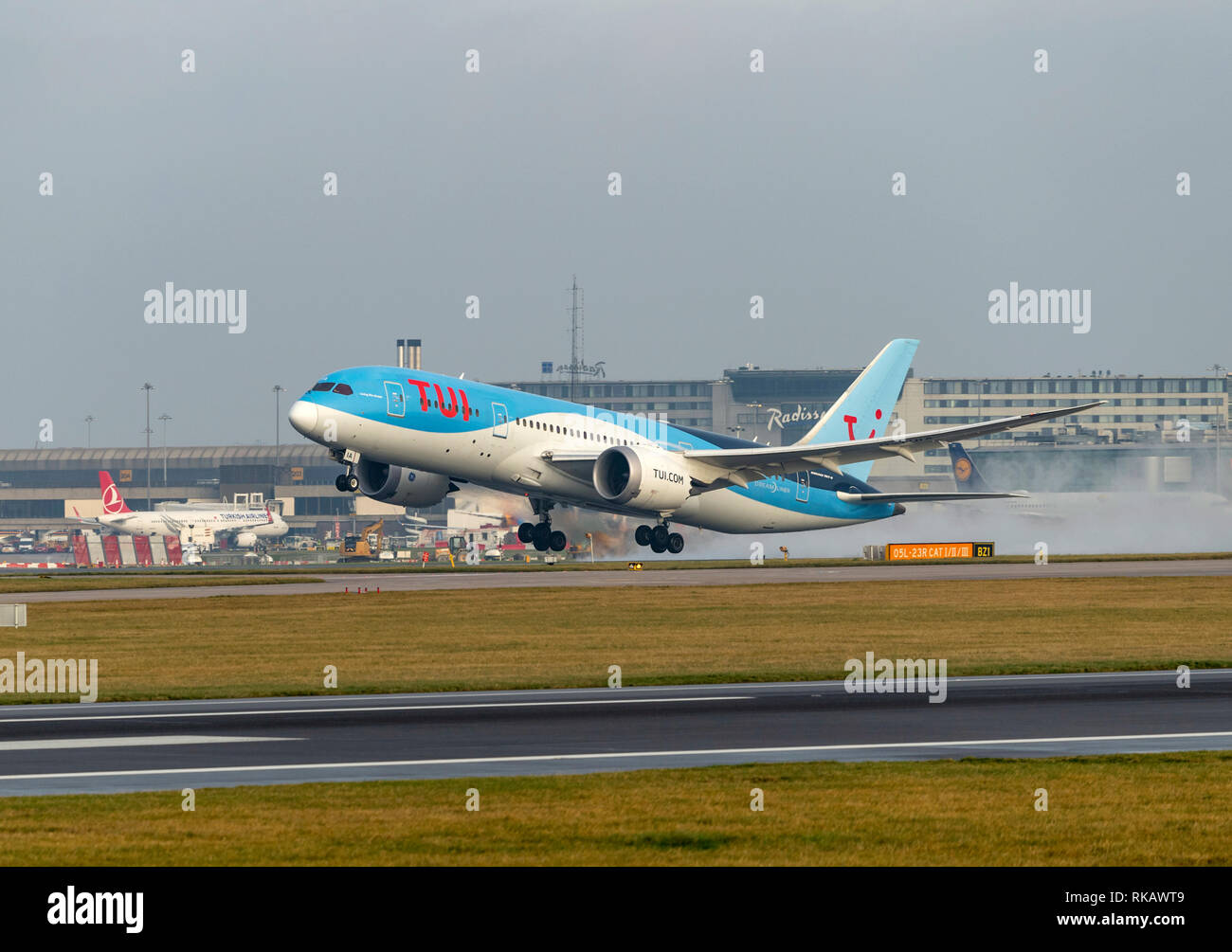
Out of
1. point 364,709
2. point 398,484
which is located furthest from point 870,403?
point 364,709

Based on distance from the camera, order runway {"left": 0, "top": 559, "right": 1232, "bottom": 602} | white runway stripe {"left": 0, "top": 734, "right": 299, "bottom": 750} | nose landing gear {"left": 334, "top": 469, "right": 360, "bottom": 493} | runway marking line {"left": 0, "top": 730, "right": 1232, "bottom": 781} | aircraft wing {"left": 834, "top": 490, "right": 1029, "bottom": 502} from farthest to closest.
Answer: aircraft wing {"left": 834, "top": 490, "right": 1029, "bottom": 502} < runway {"left": 0, "top": 559, "right": 1232, "bottom": 602} < nose landing gear {"left": 334, "top": 469, "right": 360, "bottom": 493} < white runway stripe {"left": 0, "top": 734, "right": 299, "bottom": 750} < runway marking line {"left": 0, "top": 730, "right": 1232, "bottom": 781}

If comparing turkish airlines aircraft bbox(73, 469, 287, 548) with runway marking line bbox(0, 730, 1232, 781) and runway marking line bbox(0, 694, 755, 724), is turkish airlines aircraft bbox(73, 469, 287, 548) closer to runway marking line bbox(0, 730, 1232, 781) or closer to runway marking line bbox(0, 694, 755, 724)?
runway marking line bbox(0, 694, 755, 724)

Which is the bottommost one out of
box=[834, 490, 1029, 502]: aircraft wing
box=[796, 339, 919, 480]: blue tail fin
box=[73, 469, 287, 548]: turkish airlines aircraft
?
box=[73, 469, 287, 548]: turkish airlines aircraft

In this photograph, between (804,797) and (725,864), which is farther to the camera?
(804,797)

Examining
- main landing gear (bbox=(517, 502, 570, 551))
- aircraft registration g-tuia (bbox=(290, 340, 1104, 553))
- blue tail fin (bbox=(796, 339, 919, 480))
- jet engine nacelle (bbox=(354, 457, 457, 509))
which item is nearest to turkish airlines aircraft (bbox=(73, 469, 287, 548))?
blue tail fin (bbox=(796, 339, 919, 480))
